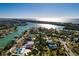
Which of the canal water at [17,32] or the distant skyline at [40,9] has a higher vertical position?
the distant skyline at [40,9]

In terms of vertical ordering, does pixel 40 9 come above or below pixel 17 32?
above

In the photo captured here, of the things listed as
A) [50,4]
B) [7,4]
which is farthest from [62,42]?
[7,4]

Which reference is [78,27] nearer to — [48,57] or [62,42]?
[62,42]

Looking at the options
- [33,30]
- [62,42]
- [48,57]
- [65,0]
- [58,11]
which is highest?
[65,0]

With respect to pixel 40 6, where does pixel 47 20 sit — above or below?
below

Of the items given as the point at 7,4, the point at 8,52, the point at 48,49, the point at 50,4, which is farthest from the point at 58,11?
the point at 8,52

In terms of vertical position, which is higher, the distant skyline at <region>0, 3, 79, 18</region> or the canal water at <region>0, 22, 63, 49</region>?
the distant skyline at <region>0, 3, 79, 18</region>
